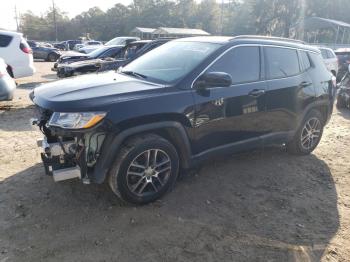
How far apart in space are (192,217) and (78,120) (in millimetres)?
1524

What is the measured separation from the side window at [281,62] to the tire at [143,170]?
74.2 inches

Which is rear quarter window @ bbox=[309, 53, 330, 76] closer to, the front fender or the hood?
the hood

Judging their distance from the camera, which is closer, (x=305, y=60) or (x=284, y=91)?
(x=284, y=91)

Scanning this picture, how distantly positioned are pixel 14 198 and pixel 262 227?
267cm

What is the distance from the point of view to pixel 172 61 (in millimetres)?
4352

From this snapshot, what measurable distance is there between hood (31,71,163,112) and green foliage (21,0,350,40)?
55.1 m

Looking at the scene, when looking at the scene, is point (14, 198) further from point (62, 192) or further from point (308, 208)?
point (308, 208)

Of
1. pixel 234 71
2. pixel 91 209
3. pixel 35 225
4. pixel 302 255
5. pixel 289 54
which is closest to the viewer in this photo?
pixel 302 255

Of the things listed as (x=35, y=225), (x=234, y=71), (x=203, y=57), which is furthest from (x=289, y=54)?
(x=35, y=225)

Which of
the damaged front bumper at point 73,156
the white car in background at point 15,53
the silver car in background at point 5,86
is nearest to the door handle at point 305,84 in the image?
the damaged front bumper at point 73,156

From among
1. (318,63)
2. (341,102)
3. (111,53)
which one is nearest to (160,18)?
(111,53)

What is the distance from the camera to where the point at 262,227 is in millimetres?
3574

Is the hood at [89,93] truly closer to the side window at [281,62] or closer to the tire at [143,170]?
the tire at [143,170]

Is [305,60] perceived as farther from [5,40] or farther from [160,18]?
[160,18]
